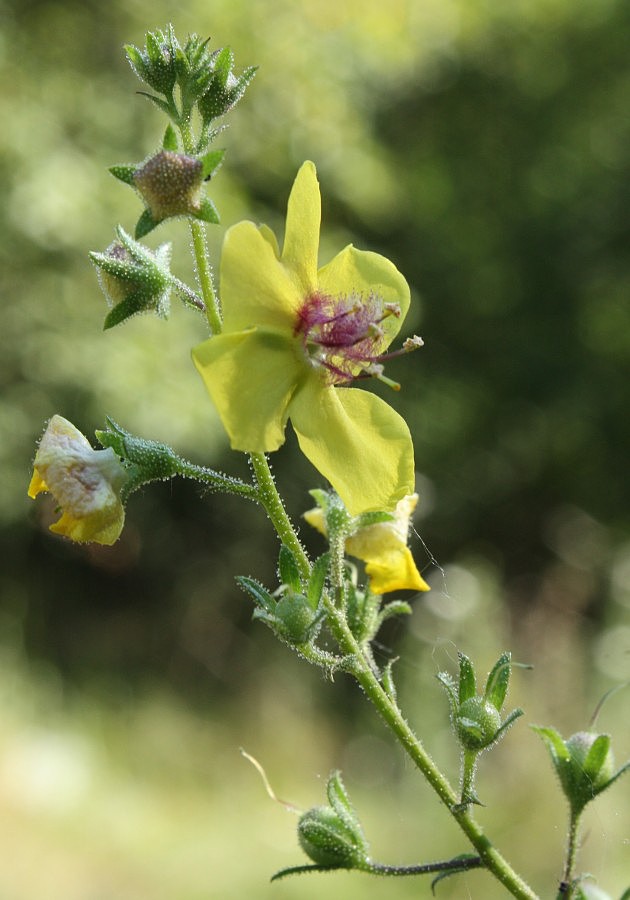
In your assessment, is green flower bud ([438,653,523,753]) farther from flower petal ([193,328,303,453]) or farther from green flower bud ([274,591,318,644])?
flower petal ([193,328,303,453])

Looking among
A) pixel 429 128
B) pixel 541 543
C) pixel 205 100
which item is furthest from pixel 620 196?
pixel 205 100

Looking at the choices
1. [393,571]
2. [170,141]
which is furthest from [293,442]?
[170,141]

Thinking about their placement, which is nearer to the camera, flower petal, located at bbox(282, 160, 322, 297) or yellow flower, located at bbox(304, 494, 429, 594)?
flower petal, located at bbox(282, 160, 322, 297)

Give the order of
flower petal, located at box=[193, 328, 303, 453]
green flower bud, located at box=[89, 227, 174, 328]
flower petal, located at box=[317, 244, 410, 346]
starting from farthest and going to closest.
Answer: flower petal, located at box=[317, 244, 410, 346], green flower bud, located at box=[89, 227, 174, 328], flower petal, located at box=[193, 328, 303, 453]

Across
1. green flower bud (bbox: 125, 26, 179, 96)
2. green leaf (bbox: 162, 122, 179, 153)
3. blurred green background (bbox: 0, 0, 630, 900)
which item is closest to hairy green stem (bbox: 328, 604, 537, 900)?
green leaf (bbox: 162, 122, 179, 153)

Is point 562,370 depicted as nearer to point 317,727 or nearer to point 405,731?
point 317,727

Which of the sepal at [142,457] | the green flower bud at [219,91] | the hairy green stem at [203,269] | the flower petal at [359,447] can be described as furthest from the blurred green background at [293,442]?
the green flower bud at [219,91]

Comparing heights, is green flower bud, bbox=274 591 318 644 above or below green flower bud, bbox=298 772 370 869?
above
